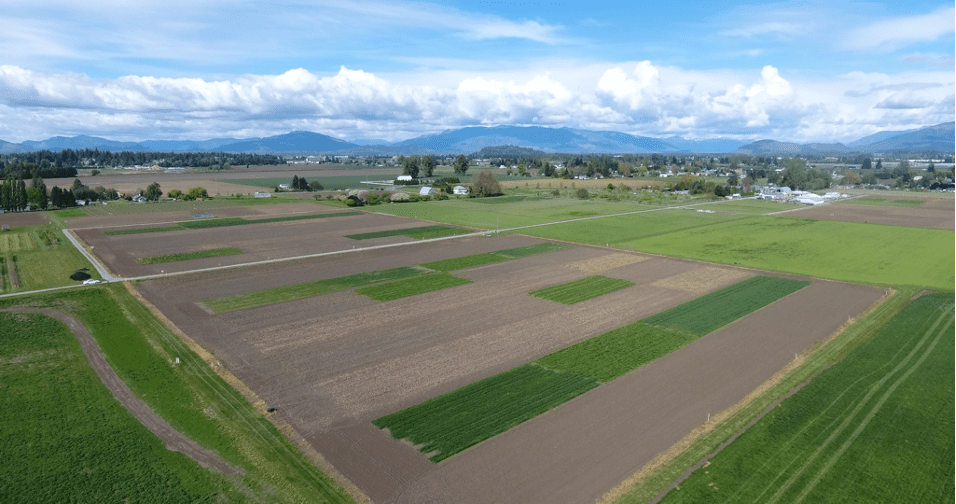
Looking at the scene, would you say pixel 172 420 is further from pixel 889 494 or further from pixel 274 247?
pixel 274 247

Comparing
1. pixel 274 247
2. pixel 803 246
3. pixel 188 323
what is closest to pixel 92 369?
pixel 188 323

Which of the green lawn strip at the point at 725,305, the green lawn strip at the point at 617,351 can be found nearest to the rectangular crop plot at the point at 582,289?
the green lawn strip at the point at 725,305

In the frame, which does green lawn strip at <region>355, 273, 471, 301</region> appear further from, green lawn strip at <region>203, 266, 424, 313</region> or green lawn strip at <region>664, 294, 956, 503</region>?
green lawn strip at <region>664, 294, 956, 503</region>

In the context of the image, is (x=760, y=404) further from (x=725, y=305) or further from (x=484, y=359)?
(x=725, y=305)

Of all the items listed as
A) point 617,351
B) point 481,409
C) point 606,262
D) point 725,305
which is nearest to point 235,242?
point 606,262

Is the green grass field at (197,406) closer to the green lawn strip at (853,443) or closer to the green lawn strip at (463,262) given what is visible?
the green lawn strip at (853,443)
